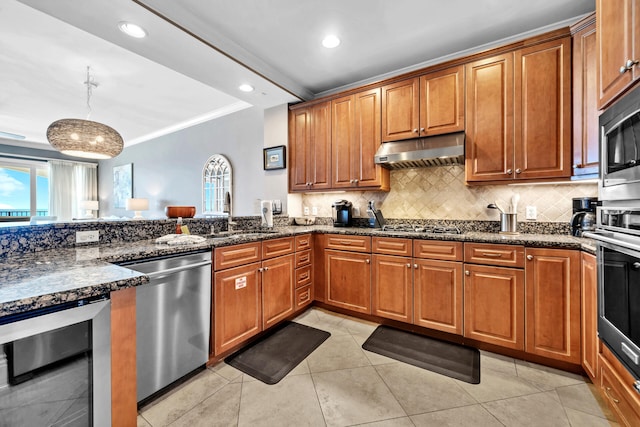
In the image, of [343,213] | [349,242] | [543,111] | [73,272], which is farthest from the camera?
[343,213]

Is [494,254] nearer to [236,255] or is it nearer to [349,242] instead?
[349,242]

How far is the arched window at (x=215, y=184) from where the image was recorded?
439 cm

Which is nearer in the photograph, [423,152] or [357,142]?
[423,152]

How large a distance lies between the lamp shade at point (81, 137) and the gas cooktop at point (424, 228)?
340 centimetres

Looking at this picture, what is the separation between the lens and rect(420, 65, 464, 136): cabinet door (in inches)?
94.0

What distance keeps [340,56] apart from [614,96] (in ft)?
6.72

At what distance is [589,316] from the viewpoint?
163cm

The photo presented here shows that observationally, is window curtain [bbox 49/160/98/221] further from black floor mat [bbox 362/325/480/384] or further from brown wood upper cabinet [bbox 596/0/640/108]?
brown wood upper cabinet [bbox 596/0/640/108]

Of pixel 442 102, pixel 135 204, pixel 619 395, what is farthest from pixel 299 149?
pixel 135 204

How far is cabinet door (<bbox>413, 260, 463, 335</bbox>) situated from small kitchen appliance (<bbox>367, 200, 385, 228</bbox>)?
74 centimetres

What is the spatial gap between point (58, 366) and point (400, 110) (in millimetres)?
2891

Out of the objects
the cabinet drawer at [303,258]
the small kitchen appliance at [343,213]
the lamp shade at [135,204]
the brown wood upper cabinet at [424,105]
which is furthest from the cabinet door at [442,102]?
the lamp shade at [135,204]

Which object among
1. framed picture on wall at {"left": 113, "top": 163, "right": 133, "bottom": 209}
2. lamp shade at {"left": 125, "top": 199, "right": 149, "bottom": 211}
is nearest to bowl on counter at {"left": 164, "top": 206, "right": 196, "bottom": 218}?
lamp shade at {"left": 125, "top": 199, "right": 149, "bottom": 211}

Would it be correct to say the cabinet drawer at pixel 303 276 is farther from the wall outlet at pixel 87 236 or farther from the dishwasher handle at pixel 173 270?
the wall outlet at pixel 87 236
